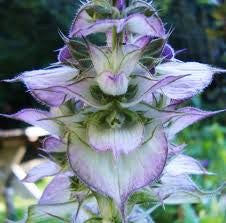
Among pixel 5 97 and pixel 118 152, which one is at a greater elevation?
pixel 118 152

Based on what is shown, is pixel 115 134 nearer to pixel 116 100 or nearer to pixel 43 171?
pixel 116 100

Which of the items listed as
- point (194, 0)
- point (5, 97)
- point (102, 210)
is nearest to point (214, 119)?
point (194, 0)

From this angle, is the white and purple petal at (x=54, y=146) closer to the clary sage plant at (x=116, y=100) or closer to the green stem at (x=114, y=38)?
the clary sage plant at (x=116, y=100)

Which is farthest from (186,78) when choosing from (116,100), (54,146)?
(54,146)

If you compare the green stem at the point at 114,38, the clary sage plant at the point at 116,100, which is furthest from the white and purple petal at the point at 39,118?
the green stem at the point at 114,38

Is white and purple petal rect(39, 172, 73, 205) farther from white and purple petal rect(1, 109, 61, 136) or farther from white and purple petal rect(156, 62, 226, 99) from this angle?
white and purple petal rect(156, 62, 226, 99)

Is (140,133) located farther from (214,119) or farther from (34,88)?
(214,119)

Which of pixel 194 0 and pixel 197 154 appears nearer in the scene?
pixel 197 154

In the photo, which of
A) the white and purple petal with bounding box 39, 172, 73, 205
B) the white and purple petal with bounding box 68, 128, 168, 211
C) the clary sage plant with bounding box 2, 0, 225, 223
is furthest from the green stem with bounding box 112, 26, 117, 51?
the white and purple petal with bounding box 39, 172, 73, 205
